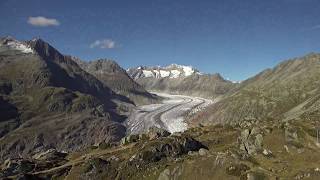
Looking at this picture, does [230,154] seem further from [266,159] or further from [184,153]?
[184,153]

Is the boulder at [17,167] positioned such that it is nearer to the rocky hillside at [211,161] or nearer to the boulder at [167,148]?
the rocky hillside at [211,161]

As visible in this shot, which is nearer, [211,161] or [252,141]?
[211,161]

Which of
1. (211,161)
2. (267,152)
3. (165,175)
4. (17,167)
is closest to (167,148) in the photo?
(165,175)

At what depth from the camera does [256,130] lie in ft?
453

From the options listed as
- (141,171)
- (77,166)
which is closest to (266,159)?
(141,171)

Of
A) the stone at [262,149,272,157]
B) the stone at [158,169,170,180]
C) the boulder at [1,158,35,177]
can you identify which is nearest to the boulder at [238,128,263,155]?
the stone at [262,149,272,157]

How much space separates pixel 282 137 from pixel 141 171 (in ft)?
165

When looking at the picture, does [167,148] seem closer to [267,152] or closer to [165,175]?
[165,175]

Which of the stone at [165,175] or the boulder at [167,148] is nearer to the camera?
the stone at [165,175]

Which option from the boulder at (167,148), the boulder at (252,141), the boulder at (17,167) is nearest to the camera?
the boulder at (252,141)

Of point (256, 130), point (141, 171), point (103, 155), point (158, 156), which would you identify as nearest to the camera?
point (256, 130)

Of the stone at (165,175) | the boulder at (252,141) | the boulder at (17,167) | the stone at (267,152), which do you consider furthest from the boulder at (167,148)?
the stone at (267,152)

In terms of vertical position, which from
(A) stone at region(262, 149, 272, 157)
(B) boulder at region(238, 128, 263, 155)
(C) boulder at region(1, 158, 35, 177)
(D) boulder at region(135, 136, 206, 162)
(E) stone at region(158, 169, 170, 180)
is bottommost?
(C) boulder at region(1, 158, 35, 177)

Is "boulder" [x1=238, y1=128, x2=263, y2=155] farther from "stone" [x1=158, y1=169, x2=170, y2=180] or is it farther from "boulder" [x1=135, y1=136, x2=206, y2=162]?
"boulder" [x1=135, y1=136, x2=206, y2=162]
